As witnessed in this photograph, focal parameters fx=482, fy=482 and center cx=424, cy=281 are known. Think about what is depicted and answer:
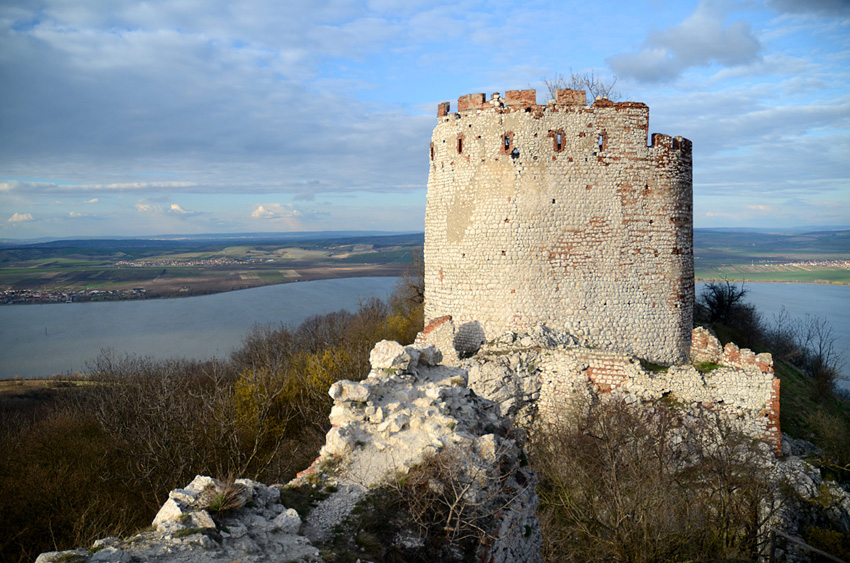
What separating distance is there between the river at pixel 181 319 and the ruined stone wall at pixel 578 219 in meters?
27.1

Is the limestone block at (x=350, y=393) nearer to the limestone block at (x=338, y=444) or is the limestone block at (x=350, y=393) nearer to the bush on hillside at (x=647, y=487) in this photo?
the limestone block at (x=338, y=444)

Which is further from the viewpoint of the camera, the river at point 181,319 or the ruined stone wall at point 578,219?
the river at point 181,319

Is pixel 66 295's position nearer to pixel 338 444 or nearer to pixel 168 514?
pixel 338 444

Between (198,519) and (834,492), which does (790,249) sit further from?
(198,519)

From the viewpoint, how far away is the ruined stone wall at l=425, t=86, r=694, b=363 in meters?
12.0

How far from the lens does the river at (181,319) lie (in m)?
35.9

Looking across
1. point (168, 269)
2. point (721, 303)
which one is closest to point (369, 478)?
point (721, 303)

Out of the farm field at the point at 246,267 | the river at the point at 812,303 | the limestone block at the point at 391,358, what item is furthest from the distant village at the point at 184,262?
the limestone block at the point at 391,358

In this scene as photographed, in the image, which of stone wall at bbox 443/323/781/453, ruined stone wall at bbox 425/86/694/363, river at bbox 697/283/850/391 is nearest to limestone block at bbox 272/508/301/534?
stone wall at bbox 443/323/781/453

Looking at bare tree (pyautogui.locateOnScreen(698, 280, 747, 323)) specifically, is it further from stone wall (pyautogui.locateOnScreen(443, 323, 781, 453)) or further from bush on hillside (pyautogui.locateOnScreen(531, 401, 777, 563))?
bush on hillside (pyautogui.locateOnScreen(531, 401, 777, 563))

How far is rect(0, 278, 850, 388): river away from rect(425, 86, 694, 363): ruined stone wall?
27069 millimetres

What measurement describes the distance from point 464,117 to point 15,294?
5903 cm

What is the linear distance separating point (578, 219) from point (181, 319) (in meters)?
45.1

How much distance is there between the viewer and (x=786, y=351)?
25.2m
